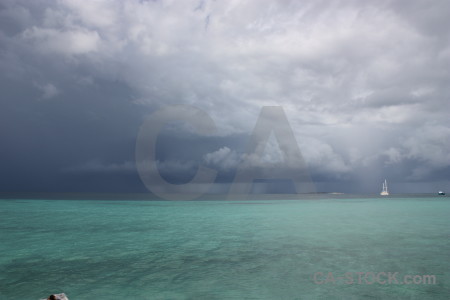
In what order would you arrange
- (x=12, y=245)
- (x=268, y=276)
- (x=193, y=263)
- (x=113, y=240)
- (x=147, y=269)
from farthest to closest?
1. (x=113, y=240)
2. (x=12, y=245)
3. (x=193, y=263)
4. (x=147, y=269)
5. (x=268, y=276)

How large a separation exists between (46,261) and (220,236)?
1252 centimetres

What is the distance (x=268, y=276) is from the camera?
12.1 meters

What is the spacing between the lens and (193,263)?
47.3ft

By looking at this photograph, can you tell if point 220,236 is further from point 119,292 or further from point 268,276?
point 119,292

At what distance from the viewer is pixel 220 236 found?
23875mm

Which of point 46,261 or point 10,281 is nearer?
point 10,281

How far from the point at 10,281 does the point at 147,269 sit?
506cm

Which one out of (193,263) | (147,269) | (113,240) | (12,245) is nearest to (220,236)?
(113,240)

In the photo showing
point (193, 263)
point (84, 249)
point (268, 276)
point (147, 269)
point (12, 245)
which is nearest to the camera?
point (268, 276)

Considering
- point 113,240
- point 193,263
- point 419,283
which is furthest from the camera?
point 113,240

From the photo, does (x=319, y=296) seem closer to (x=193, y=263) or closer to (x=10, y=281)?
(x=193, y=263)

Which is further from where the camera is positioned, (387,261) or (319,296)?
(387,261)

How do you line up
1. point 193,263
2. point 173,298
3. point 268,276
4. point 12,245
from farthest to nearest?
point 12,245 < point 193,263 < point 268,276 < point 173,298

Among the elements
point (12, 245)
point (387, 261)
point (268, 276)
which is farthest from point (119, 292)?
point (12, 245)
